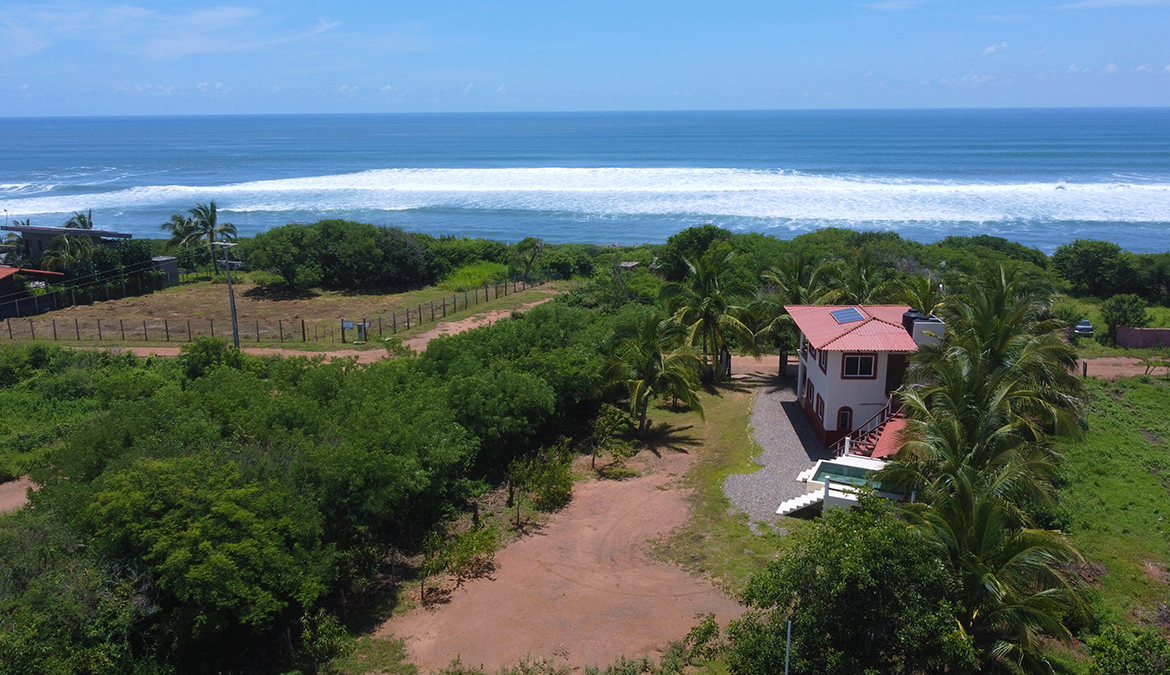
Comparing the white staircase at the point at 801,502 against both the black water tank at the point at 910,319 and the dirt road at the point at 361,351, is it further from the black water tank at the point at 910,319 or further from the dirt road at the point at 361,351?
the dirt road at the point at 361,351

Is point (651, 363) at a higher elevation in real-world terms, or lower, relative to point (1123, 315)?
higher

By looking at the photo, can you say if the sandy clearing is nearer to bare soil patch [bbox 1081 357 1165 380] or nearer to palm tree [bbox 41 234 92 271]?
palm tree [bbox 41 234 92 271]

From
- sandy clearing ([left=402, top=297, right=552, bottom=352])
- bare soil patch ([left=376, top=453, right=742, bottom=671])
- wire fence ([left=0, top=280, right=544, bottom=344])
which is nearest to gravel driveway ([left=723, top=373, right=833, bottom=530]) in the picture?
bare soil patch ([left=376, top=453, right=742, bottom=671])

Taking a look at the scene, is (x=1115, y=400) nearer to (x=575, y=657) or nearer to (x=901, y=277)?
(x=901, y=277)

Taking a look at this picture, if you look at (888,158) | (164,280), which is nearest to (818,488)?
(164,280)

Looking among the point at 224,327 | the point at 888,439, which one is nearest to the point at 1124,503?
the point at 888,439

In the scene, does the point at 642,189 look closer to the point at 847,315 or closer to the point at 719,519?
the point at 847,315

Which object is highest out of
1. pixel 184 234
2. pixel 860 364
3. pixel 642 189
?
pixel 642 189

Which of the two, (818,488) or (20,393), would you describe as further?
(20,393)
